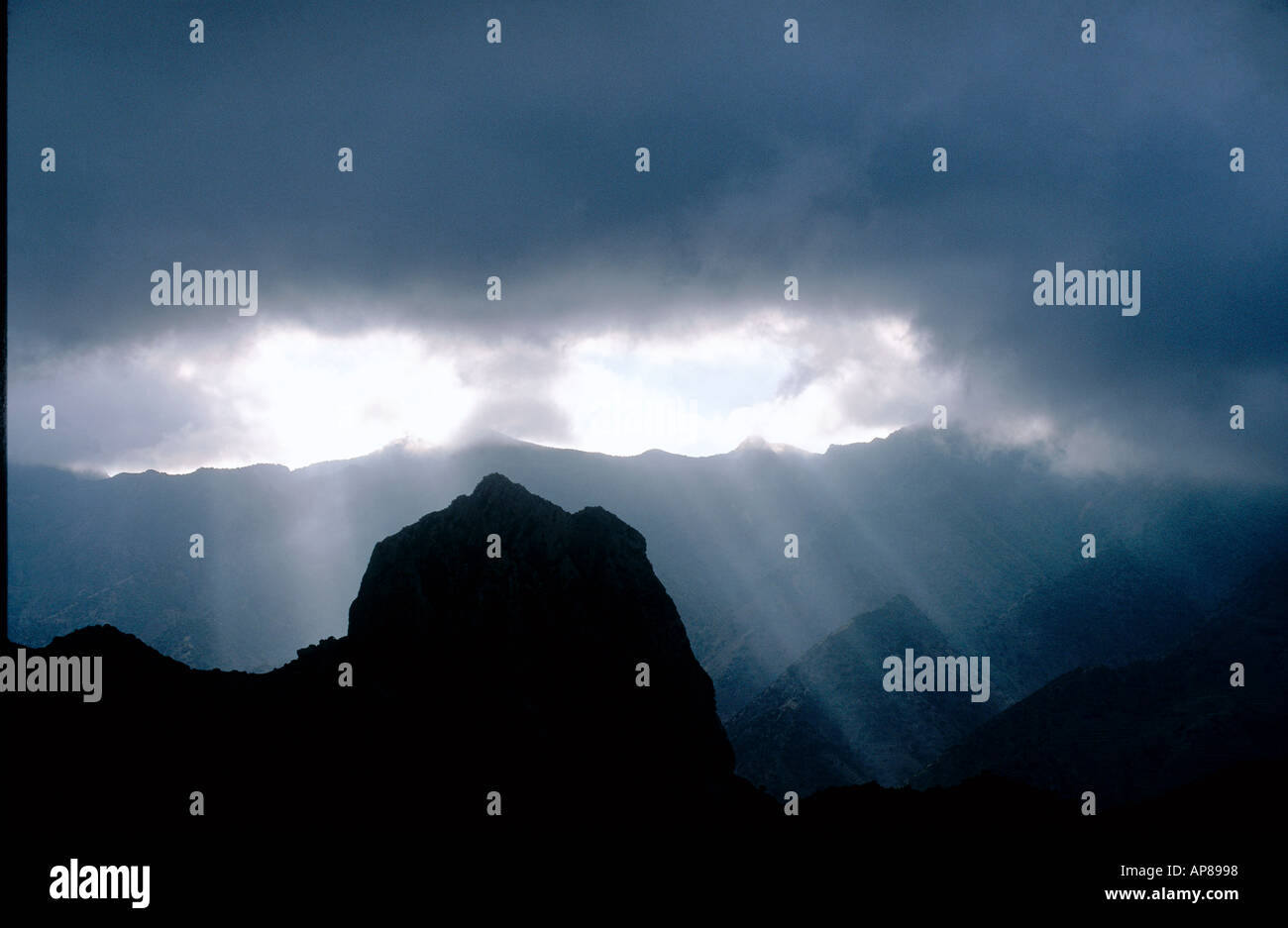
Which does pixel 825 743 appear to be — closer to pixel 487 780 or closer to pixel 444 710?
pixel 487 780

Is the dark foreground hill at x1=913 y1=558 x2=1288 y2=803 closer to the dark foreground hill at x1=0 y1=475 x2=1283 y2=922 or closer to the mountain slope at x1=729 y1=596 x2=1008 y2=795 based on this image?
the mountain slope at x1=729 y1=596 x2=1008 y2=795

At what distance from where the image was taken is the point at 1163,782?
101 meters

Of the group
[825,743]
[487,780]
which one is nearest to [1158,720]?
[825,743]

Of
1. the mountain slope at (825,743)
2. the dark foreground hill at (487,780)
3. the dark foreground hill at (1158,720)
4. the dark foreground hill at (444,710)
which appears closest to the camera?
the dark foreground hill at (487,780)

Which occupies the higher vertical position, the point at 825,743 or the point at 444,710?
the point at 444,710


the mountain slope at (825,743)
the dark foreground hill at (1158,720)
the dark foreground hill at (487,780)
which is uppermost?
the dark foreground hill at (487,780)

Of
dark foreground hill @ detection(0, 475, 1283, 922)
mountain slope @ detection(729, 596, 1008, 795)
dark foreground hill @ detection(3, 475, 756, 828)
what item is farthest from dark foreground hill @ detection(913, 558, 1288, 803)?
dark foreground hill @ detection(3, 475, 756, 828)

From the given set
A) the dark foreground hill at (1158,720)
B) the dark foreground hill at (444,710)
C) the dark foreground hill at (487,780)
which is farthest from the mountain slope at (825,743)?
the dark foreground hill at (487,780)

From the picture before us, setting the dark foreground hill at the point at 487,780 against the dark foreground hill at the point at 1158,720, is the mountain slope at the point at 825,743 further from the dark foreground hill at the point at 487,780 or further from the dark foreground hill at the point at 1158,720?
the dark foreground hill at the point at 487,780

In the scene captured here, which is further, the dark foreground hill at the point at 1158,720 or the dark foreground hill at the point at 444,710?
the dark foreground hill at the point at 1158,720

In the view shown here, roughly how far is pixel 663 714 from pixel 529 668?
10.9 metres
